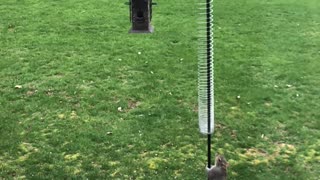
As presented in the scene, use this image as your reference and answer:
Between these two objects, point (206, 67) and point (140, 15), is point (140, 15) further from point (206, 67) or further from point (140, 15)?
point (206, 67)

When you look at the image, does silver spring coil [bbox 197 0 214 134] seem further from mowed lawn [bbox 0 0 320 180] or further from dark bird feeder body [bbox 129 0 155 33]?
Result: mowed lawn [bbox 0 0 320 180]

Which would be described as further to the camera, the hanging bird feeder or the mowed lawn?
the mowed lawn

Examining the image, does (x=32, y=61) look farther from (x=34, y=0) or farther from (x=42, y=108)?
(x=34, y=0)

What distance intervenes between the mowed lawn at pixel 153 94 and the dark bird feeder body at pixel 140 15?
1126 millimetres

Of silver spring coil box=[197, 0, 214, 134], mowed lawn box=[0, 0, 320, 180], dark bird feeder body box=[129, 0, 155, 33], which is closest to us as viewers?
silver spring coil box=[197, 0, 214, 134]

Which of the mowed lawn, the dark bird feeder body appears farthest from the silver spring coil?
the mowed lawn

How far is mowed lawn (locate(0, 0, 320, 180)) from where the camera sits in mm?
4285

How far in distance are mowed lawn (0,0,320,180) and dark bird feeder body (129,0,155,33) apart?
44.3 inches

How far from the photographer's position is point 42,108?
17.1 feet

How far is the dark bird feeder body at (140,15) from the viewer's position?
156 inches

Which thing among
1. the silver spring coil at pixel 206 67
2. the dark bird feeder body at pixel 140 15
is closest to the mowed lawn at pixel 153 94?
the dark bird feeder body at pixel 140 15

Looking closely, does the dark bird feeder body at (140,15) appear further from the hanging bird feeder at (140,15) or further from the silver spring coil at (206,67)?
the silver spring coil at (206,67)

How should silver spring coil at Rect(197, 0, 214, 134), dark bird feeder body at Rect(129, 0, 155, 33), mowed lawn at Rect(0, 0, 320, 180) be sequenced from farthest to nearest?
mowed lawn at Rect(0, 0, 320, 180) → dark bird feeder body at Rect(129, 0, 155, 33) → silver spring coil at Rect(197, 0, 214, 134)

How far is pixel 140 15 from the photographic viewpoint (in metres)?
3.98
